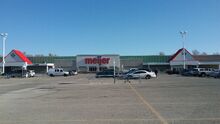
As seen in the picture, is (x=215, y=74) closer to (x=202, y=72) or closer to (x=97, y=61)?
(x=202, y=72)

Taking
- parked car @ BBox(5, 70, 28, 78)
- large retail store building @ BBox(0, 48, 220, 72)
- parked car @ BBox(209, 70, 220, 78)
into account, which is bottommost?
parked car @ BBox(209, 70, 220, 78)

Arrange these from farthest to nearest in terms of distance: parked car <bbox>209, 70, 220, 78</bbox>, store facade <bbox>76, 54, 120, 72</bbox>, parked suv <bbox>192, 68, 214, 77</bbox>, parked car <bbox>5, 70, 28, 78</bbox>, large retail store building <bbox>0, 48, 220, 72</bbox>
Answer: store facade <bbox>76, 54, 120, 72</bbox> → large retail store building <bbox>0, 48, 220, 72</bbox> → parked car <bbox>5, 70, 28, 78</bbox> → parked suv <bbox>192, 68, 214, 77</bbox> → parked car <bbox>209, 70, 220, 78</bbox>

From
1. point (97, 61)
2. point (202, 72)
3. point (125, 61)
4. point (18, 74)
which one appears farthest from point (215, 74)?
point (125, 61)

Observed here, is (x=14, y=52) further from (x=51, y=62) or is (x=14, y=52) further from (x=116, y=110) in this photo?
(x=116, y=110)

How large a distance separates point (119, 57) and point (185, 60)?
2052 cm

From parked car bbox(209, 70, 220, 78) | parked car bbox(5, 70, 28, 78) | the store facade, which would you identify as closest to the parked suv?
parked car bbox(209, 70, 220, 78)

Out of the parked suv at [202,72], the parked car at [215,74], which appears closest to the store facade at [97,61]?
the parked suv at [202,72]

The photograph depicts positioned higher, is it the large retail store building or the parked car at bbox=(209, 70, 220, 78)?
the large retail store building

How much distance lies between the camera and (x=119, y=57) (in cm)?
10219

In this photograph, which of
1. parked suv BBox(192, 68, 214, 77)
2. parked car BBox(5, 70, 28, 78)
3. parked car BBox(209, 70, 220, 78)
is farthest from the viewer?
parked car BBox(5, 70, 28, 78)

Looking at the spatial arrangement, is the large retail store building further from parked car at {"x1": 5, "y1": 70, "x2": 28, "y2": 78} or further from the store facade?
parked car at {"x1": 5, "y1": 70, "x2": 28, "y2": 78}

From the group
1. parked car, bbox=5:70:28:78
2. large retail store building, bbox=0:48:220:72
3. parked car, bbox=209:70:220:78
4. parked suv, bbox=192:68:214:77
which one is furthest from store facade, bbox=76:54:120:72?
parked car, bbox=209:70:220:78

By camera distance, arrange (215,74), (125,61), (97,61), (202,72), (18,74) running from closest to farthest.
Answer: (215,74), (202,72), (18,74), (97,61), (125,61)

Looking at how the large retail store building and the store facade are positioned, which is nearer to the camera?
the large retail store building
